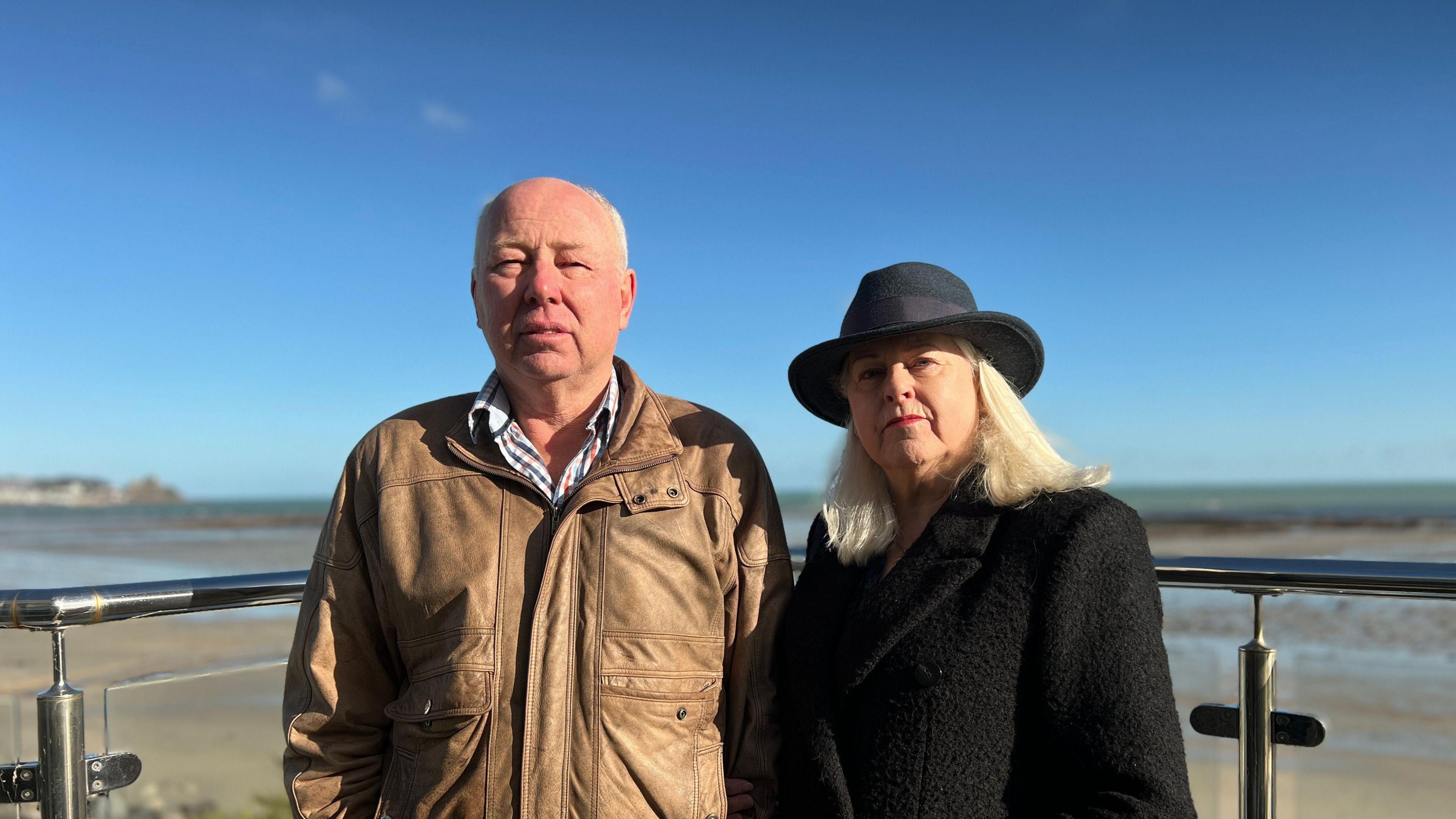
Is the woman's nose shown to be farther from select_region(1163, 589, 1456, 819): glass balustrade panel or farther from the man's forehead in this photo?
select_region(1163, 589, 1456, 819): glass balustrade panel

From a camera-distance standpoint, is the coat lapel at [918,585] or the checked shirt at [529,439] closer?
the coat lapel at [918,585]

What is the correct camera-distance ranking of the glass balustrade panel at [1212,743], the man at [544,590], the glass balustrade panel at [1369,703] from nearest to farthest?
the man at [544,590]
the glass balustrade panel at [1212,743]
the glass balustrade panel at [1369,703]

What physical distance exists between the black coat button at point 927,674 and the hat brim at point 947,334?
66 centimetres

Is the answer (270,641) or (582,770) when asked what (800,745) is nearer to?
(582,770)

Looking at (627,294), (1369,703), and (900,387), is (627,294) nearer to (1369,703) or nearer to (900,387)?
(900,387)

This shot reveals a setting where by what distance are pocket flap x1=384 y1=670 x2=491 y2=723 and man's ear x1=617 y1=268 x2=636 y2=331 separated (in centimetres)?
84

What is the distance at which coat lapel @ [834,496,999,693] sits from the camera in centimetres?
182

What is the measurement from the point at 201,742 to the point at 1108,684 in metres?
4.30

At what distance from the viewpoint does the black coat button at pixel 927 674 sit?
68.5 inches

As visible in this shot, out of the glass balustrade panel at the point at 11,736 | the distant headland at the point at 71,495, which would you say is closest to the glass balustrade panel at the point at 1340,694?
the glass balustrade panel at the point at 11,736

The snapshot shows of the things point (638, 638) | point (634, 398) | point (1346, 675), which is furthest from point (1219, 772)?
point (1346, 675)

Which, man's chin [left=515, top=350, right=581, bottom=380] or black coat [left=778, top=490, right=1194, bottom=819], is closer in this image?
black coat [left=778, top=490, right=1194, bottom=819]

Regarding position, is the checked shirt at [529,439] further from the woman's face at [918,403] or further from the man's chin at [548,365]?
the woman's face at [918,403]

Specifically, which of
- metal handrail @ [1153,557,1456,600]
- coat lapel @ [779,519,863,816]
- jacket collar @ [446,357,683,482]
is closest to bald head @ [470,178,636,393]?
jacket collar @ [446,357,683,482]
